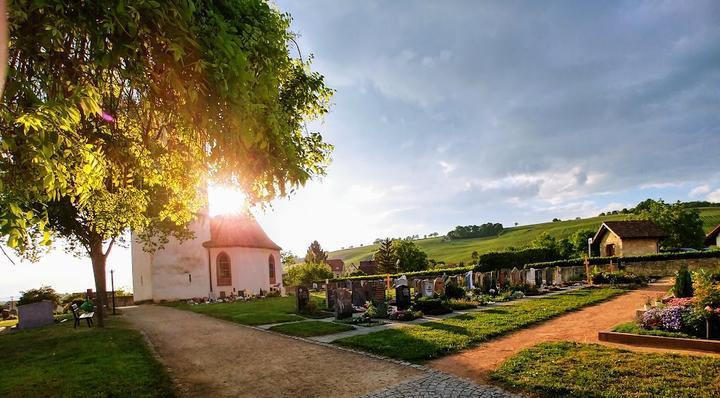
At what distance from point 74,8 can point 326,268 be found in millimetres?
47356

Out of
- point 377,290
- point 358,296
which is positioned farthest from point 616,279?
point 358,296

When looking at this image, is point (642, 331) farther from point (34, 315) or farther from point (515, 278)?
point (34, 315)

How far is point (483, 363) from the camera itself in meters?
8.30

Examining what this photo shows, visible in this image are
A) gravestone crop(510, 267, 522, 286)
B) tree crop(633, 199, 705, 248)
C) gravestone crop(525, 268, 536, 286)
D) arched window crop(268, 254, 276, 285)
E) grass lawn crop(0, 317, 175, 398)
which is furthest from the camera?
tree crop(633, 199, 705, 248)

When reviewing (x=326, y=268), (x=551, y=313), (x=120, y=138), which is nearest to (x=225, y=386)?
(x=120, y=138)

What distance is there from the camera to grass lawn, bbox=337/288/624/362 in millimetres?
9552

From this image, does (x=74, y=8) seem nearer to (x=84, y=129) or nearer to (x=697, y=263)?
(x=84, y=129)

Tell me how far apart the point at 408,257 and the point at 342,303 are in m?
48.0

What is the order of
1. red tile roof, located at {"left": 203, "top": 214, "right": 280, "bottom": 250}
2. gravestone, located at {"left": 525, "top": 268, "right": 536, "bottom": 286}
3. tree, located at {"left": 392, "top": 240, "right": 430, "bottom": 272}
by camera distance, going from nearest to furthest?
gravestone, located at {"left": 525, "top": 268, "right": 536, "bottom": 286}, red tile roof, located at {"left": 203, "top": 214, "right": 280, "bottom": 250}, tree, located at {"left": 392, "top": 240, "right": 430, "bottom": 272}

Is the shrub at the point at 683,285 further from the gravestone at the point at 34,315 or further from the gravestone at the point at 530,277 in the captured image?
the gravestone at the point at 34,315

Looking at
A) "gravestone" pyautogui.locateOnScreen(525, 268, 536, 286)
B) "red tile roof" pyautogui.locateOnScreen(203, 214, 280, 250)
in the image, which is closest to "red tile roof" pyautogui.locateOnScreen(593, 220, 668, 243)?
"gravestone" pyautogui.locateOnScreen(525, 268, 536, 286)

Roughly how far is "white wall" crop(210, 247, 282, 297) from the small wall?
3193 centimetres

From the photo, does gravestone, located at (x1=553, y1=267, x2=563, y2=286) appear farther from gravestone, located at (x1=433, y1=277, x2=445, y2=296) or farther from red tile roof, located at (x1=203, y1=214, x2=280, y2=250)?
red tile roof, located at (x1=203, y1=214, x2=280, y2=250)

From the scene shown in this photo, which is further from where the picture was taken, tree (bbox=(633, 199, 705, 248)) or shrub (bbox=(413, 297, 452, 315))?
tree (bbox=(633, 199, 705, 248))
